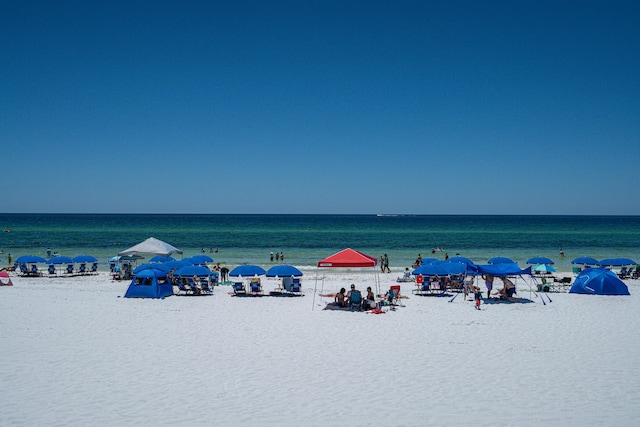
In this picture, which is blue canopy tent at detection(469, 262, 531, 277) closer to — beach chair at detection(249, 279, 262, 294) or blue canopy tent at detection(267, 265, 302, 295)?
blue canopy tent at detection(267, 265, 302, 295)

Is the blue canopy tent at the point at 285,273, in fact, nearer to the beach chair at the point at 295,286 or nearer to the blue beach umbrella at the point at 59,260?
the beach chair at the point at 295,286

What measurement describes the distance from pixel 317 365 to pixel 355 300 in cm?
615

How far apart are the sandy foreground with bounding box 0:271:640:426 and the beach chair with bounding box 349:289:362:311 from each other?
2.00ft

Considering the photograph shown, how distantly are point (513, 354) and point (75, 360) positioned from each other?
348 inches

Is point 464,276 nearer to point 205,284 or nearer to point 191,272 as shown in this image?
point 205,284

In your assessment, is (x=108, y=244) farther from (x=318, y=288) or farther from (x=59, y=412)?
(x=59, y=412)

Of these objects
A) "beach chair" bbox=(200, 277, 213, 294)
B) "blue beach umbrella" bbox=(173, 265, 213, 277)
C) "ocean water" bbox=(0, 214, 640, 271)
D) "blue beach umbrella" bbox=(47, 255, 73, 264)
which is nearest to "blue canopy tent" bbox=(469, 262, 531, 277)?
"blue beach umbrella" bbox=(173, 265, 213, 277)

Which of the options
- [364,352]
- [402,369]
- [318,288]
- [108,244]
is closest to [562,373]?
[402,369]

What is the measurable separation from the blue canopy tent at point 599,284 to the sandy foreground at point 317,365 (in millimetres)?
1978

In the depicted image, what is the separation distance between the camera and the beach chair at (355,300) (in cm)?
1511

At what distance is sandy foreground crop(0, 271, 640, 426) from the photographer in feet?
22.6

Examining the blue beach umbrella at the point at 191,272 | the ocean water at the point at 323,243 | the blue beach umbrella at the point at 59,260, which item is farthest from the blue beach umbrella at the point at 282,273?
the ocean water at the point at 323,243

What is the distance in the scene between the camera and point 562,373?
8633mm

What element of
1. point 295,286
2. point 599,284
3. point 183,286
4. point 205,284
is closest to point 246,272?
point 205,284
